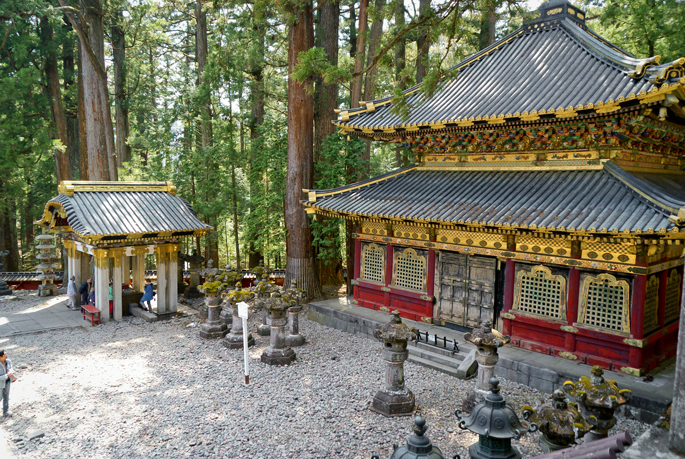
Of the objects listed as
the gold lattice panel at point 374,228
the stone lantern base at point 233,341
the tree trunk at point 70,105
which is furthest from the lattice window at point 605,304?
the tree trunk at point 70,105

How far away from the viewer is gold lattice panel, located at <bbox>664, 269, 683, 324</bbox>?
993 centimetres

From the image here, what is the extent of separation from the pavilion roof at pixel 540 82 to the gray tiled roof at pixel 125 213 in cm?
614

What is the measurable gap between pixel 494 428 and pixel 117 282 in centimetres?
1242

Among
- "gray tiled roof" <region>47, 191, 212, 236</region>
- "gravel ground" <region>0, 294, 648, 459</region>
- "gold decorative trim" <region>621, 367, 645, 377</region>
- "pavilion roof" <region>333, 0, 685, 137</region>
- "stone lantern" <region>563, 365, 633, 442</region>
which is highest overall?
"pavilion roof" <region>333, 0, 685, 137</region>

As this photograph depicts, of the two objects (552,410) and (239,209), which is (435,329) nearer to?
(552,410)

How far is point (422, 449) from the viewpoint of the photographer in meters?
3.50

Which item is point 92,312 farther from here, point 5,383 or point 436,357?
point 436,357

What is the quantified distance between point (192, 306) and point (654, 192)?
13.9 metres

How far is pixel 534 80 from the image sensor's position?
11.3 metres

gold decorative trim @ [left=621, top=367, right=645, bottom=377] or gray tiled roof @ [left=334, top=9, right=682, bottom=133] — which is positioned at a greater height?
gray tiled roof @ [left=334, top=9, right=682, bottom=133]

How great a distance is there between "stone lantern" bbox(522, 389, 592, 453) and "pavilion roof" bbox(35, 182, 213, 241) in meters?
11.9

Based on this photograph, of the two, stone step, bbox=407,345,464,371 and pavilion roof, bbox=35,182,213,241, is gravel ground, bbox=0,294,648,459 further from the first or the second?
pavilion roof, bbox=35,182,213,241

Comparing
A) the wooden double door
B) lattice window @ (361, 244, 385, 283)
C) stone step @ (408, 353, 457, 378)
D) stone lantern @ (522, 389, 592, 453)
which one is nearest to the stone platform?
stone step @ (408, 353, 457, 378)

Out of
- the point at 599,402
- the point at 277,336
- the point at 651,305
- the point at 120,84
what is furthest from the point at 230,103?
the point at 599,402
